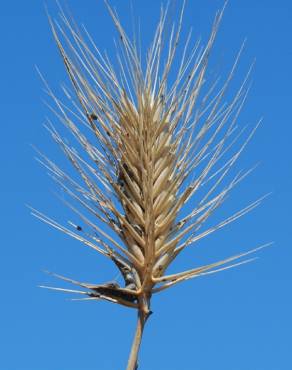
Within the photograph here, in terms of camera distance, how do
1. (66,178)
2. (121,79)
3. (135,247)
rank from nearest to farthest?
(135,247)
(66,178)
(121,79)

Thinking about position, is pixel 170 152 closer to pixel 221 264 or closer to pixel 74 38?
pixel 221 264

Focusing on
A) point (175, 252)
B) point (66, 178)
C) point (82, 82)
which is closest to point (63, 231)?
point (66, 178)

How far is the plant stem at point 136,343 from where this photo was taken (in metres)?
2.54

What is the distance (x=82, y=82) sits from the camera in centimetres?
315

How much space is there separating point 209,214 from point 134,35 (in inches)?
42.3

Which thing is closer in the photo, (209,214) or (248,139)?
(209,214)

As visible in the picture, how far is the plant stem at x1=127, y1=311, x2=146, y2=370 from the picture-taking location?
8.32ft

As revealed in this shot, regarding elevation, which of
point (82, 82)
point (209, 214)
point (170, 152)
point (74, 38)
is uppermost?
point (74, 38)

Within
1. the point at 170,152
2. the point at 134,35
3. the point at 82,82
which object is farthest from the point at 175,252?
the point at 134,35

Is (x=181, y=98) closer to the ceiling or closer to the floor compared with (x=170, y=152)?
closer to the ceiling

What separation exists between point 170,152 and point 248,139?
49 centimetres

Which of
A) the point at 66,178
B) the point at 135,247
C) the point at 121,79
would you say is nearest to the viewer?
the point at 135,247

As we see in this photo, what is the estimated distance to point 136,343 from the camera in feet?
8.55

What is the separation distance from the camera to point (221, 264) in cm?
289
